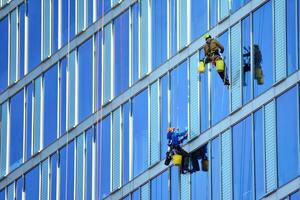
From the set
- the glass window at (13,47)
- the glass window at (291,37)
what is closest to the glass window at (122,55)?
the glass window at (13,47)

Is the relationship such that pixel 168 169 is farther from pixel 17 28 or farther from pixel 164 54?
pixel 17 28

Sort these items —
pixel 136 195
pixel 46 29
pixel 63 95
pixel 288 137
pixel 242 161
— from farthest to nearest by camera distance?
pixel 46 29 < pixel 63 95 < pixel 136 195 < pixel 242 161 < pixel 288 137

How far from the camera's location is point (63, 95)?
327 feet

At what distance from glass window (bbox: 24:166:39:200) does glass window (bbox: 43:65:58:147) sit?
121 cm

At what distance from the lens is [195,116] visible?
9294cm

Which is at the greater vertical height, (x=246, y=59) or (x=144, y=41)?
(x=144, y=41)

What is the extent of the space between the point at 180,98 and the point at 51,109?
8303 millimetres

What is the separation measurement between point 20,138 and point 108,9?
7.19 metres

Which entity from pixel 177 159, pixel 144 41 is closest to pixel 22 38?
pixel 144 41

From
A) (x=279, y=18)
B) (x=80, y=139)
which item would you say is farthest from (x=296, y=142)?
(x=80, y=139)

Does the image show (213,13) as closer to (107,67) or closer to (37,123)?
(107,67)

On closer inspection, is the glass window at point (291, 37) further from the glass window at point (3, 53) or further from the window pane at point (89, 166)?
the glass window at point (3, 53)

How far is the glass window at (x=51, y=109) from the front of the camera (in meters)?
100

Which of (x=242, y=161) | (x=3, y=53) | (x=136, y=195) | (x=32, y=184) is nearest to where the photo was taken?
(x=242, y=161)
